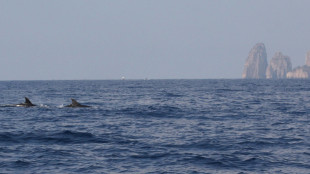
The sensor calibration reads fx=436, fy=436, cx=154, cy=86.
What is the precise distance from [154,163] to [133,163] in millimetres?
781

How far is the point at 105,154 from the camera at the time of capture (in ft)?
58.2

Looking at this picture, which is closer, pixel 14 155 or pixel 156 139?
pixel 14 155

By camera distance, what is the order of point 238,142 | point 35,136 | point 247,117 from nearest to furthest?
point 238,142
point 35,136
point 247,117

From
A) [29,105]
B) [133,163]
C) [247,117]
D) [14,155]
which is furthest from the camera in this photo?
[29,105]

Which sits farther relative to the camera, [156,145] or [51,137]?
[51,137]

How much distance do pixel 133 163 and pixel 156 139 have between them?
514cm

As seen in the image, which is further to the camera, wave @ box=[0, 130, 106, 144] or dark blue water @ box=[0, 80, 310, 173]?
wave @ box=[0, 130, 106, 144]

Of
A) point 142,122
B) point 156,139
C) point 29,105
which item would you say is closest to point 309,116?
point 142,122

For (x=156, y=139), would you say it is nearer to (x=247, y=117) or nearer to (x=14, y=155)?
(x=14, y=155)

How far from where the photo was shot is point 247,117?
31.5m

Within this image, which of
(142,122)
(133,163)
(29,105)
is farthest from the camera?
(29,105)

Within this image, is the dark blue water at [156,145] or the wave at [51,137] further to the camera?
the wave at [51,137]

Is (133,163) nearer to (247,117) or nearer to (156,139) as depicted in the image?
(156,139)

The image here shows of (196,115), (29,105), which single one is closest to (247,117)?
(196,115)
